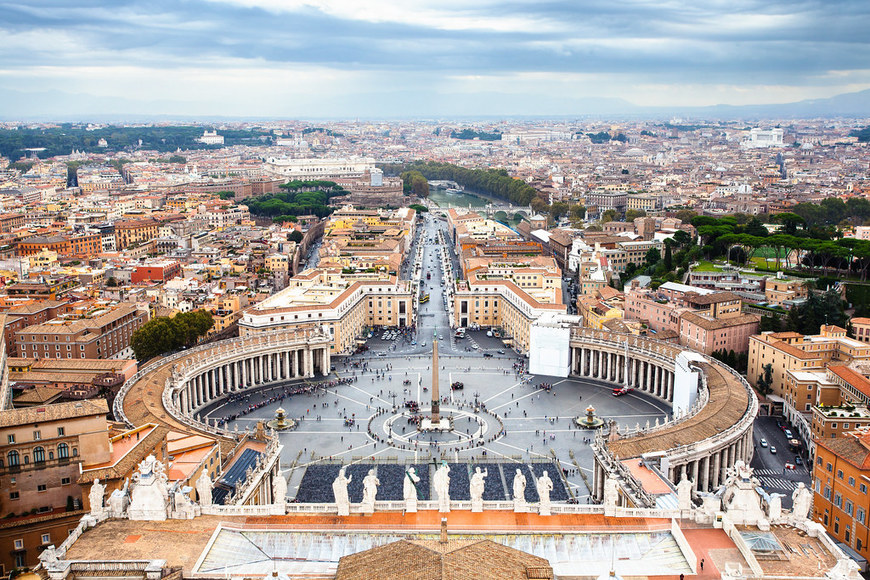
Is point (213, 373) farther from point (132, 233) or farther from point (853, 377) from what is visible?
point (132, 233)

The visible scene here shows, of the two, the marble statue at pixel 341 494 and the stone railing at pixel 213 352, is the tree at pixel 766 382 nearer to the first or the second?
the stone railing at pixel 213 352

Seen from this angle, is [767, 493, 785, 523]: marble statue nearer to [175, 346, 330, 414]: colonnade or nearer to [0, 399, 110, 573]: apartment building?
[0, 399, 110, 573]: apartment building

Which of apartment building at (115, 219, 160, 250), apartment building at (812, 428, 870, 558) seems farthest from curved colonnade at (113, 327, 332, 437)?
apartment building at (115, 219, 160, 250)

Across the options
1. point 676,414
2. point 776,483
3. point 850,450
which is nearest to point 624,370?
Result: point 676,414

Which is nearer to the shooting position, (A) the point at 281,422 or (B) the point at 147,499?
(B) the point at 147,499

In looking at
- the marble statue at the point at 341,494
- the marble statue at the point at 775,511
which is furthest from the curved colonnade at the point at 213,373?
the marble statue at the point at 775,511

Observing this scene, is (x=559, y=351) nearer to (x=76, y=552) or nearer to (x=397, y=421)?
(x=397, y=421)
